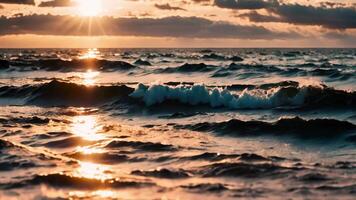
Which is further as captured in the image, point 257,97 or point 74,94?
point 74,94

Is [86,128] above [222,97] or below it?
below

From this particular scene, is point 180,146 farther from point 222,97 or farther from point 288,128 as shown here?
point 222,97

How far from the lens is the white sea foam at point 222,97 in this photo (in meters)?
19.8

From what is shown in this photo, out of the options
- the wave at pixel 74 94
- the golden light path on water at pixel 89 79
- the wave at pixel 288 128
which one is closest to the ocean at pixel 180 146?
the wave at pixel 288 128

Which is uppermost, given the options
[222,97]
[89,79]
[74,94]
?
[222,97]

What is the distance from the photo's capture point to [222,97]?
2030 centimetres

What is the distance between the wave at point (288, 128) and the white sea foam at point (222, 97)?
5.32 metres

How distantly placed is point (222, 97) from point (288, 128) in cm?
655

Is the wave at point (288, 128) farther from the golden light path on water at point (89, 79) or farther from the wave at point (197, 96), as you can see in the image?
the golden light path on water at point (89, 79)

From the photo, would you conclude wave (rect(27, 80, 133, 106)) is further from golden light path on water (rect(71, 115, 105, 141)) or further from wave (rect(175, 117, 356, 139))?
wave (rect(175, 117, 356, 139))

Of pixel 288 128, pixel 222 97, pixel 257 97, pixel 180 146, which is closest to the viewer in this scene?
pixel 180 146

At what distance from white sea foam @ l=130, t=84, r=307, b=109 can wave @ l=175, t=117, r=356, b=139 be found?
532cm

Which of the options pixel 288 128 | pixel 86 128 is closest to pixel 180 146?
pixel 288 128

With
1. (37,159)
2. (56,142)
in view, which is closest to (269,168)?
(37,159)
